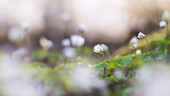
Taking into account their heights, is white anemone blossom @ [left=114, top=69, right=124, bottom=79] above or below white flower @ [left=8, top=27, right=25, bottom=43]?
below

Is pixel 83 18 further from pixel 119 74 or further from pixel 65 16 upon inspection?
pixel 119 74

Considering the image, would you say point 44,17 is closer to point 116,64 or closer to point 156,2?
point 156,2

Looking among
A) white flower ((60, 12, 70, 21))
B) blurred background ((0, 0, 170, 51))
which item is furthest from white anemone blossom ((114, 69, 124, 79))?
white flower ((60, 12, 70, 21))

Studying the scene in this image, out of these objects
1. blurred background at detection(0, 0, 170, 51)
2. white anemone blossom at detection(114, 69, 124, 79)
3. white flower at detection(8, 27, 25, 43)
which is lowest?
white anemone blossom at detection(114, 69, 124, 79)

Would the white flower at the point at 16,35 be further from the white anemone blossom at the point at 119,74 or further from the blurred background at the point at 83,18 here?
the white anemone blossom at the point at 119,74

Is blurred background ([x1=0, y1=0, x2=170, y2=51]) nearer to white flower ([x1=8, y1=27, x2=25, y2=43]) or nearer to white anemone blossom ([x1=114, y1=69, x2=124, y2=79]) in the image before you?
white flower ([x1=8, y1=27, x2=25, y2=43])

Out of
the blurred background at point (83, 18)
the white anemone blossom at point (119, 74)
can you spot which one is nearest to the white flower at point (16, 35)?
the blurred background at point (83, 18)

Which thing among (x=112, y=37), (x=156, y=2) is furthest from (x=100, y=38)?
(x=156, y=2)

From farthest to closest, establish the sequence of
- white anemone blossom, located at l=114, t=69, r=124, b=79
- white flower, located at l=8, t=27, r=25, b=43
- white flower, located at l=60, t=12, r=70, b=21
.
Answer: white flower, located at l=60, t=12, r=70, b=21 → white flower, located at l=8, t=27, r=25, b=43 → white anemone blossom, located at l=114, t=69, r=124, b=79
